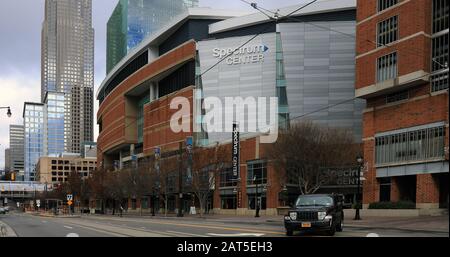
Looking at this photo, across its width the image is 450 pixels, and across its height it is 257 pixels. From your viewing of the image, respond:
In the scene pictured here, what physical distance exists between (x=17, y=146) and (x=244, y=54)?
111 feet

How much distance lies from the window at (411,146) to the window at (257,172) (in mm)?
15168

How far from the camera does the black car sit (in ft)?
58.3

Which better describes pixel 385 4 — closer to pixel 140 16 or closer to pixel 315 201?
pixel 315 201

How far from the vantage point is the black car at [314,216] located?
1778cm

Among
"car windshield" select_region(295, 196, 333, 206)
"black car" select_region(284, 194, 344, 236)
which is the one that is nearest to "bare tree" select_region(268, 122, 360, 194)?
"car windshield" select_region(295, 196, 333, 206)

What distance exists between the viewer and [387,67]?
4353 centimetres

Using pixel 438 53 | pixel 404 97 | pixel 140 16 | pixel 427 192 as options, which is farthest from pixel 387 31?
pixel 140 16

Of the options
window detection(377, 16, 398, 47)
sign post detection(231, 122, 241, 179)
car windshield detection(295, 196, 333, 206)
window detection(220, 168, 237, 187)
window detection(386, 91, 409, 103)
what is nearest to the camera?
car windshield detection(295, 196, 333, 206)

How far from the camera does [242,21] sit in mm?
78375

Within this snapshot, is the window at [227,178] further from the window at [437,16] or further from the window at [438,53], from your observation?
the window at [437,16]

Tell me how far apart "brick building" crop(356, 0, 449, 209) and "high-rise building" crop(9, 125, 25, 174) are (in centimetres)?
3660

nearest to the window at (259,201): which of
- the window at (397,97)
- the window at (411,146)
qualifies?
the window at (411,146)

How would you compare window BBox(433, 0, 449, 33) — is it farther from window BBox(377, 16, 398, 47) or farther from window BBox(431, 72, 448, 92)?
window BBox(431, 72, 448, 92)
